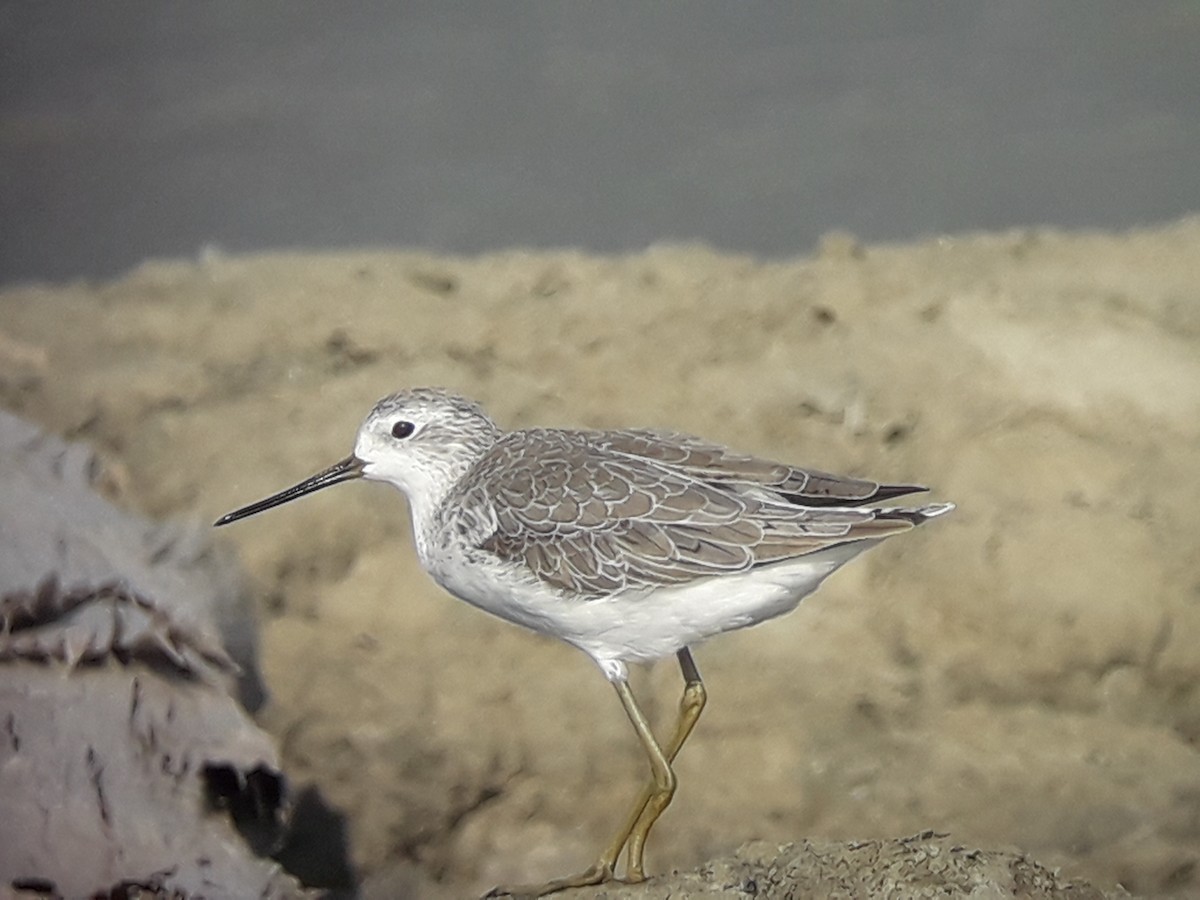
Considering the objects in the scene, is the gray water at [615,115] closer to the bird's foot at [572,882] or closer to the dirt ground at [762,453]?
the dirt ground at [762,453]

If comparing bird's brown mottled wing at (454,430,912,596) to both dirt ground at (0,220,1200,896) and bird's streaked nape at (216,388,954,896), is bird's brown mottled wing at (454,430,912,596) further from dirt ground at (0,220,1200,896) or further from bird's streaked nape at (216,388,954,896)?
dirt ground at (0,220,1200,896)

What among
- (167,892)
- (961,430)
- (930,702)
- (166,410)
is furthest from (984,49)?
(167,892)

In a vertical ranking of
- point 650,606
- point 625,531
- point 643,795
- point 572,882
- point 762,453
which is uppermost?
point 762,453

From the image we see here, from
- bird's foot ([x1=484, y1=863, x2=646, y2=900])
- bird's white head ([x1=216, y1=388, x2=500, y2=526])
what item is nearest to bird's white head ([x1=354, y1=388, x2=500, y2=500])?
bird's white head ([x1=216, y1=388, x2=500, y2=526])

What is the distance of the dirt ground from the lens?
2.37 metres

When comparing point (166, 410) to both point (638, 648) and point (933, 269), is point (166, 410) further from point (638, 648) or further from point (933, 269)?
point (933, 269)

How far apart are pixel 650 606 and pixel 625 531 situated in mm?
117

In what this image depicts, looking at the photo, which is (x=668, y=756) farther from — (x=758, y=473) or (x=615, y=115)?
(x=615, y=115)

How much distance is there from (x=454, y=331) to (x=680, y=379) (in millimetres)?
424

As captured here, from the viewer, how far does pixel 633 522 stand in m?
2.08

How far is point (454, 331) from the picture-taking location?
2.57m

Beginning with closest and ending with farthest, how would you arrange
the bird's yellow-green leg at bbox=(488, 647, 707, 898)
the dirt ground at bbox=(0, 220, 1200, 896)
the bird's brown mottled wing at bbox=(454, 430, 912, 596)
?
the bird's brown mottled wing at bbox=(454, 430, 912, 596) < the bird's yellow-green leg at bbox=(488, 647, 707, 898) < the dirt ground at bbox=(0, 220, 1200, 896)

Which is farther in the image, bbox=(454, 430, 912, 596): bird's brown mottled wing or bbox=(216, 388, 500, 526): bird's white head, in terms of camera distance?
bbox=(216, 388, 500, 526): bird's white head

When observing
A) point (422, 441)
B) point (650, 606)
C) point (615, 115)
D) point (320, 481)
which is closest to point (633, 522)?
point (650, 606)
